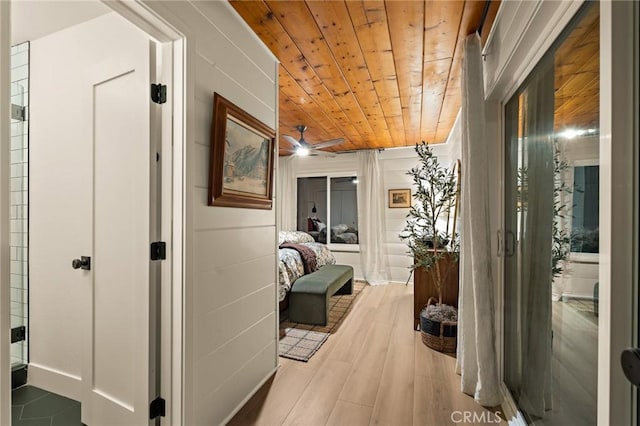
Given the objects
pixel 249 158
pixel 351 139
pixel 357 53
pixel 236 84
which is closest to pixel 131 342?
pixel 249 158

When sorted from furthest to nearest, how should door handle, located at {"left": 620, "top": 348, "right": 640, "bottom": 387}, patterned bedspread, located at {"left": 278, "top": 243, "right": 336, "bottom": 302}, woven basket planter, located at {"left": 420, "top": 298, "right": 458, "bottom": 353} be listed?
patterned bedspread, located at {"left": 278, "top": 243, "right": 336, "bottom": 302}
woven basket planter, located at {"left": 420, "top": 298, "right": 458, "bottom": 353}
door handle, located at {"left": 620, "top": 348, "right": 640, "bottom": 387}

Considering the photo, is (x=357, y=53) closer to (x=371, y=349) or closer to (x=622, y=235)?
(x=622, y=235)

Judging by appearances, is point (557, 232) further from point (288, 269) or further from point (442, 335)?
point (288, 269)

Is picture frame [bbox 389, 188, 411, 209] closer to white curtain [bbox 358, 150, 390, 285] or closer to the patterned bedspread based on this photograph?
white curtain [bbox 358, 150, 390, 285]

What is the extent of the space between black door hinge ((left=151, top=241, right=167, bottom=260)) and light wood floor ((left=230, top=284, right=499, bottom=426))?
1.12m

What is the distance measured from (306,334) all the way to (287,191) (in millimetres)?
3605

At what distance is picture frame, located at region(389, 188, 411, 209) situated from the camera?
5.28 metres

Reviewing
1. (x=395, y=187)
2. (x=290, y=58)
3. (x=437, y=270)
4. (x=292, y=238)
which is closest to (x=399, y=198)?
(x=395, y=187)

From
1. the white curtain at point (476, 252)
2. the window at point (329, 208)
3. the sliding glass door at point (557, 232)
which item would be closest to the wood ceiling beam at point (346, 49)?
the white curtain at point (476, 252)

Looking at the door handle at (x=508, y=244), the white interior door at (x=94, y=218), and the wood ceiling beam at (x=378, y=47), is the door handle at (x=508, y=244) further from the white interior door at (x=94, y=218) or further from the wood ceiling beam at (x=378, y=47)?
the white interior door at (x=94, y=218)

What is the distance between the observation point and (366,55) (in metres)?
2.19

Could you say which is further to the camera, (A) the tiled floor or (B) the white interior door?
(A) the tiled floor

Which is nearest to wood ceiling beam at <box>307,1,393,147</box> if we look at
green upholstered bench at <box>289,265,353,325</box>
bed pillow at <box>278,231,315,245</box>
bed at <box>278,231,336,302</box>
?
bed at <box>278,231,336,302</box>

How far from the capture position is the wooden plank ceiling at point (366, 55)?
5.61 ft
